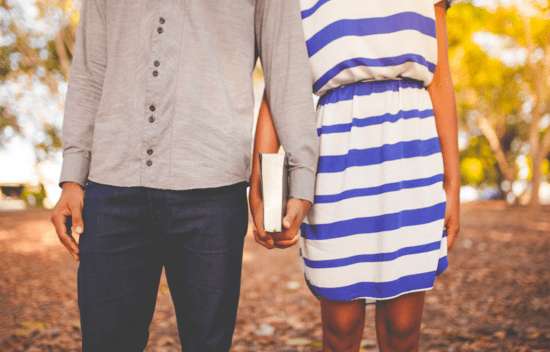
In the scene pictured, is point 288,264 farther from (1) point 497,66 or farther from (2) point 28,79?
(1) point 497,66

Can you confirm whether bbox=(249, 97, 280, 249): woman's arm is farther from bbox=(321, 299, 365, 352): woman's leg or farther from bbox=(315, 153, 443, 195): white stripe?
bbox=(321, 299, 365, 352): woman's leg

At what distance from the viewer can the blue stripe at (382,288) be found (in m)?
1.56

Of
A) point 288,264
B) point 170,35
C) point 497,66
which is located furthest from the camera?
point 497,66

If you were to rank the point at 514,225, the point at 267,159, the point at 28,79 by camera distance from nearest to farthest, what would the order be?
the point at 267,159 → the point at 514,225 → the point at 28,79

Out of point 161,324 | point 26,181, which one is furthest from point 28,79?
point 161,324

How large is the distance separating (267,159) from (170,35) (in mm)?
540

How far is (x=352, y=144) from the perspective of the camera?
1.58 metres

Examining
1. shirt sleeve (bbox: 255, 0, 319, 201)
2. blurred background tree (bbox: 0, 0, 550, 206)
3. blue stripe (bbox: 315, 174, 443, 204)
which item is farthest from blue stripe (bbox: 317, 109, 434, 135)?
blurred background tree (bbox: 0, 0, 550, 206)

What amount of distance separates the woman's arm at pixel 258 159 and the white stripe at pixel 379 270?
25 centimetres

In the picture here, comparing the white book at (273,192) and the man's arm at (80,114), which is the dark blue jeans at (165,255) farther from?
the white book at (273,192)

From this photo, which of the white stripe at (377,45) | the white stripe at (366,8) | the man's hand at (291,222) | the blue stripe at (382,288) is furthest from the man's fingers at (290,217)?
the white stripe at (366,8)

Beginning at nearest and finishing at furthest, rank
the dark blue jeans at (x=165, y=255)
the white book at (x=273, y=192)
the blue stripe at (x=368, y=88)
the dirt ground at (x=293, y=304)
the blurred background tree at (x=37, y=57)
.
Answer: the white book at (x=273, y=192) → the dark blue jeans at (x=165, y=255) → the blue stripe at (x=368, y=88) → the dirt ground at (x=293, y=304) → the blurred background tree at (x=37, y=57)

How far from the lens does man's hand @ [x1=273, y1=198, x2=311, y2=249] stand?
56.8 inches

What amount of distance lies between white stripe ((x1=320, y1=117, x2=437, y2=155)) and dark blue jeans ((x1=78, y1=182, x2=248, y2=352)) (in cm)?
36
